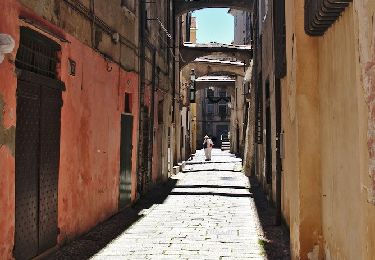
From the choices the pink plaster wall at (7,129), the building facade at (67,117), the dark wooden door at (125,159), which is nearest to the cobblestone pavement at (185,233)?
the dark wooden door at (125,159)

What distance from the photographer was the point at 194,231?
7.27 metres

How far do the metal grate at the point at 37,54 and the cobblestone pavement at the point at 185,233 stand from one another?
7.77ft

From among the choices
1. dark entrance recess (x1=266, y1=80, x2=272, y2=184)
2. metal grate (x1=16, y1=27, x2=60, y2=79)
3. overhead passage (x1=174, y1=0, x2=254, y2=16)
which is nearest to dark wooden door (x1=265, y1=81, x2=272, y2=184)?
dark entrance recess (x1=266, y1=80, x2=272, y2=184)

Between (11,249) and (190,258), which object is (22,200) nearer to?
(11,249)

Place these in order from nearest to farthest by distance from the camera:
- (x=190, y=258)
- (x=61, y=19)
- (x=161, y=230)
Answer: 1. (x=190, y=258)
2. (x=61, y=19)
3. (x=161, y=230)

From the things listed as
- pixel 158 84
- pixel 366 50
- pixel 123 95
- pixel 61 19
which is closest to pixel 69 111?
pixel 61 19

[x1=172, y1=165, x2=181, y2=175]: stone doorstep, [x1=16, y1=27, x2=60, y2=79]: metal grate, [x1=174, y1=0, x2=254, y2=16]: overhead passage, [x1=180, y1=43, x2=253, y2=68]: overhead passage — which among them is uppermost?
[x1=174, y1=0, x2=254, y2=16]: overhead passage

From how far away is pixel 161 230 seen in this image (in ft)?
24.2

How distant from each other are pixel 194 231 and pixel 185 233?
0.21 m

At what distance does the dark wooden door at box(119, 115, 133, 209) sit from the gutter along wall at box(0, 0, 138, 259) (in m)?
0.34

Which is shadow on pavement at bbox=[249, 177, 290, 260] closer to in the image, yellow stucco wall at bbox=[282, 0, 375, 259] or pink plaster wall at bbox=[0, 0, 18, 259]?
yellow stucco wall at bbox=[282, 0, 375, 259]

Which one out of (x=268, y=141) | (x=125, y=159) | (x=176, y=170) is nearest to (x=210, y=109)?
(x=176, y=170)

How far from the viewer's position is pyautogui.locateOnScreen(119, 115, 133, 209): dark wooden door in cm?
945

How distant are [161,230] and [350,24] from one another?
15.9 ft
